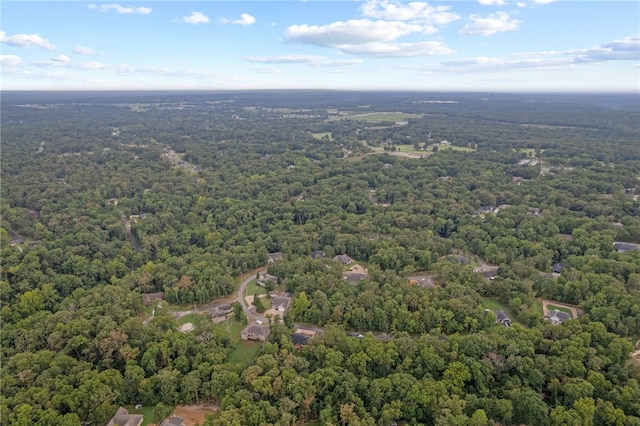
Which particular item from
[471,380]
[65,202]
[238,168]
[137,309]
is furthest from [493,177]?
[65,202]

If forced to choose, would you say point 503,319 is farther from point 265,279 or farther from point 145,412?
point 145,412

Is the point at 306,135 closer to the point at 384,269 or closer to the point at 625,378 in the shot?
the point at 384,269

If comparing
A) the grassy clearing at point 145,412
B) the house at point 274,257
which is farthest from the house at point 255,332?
the house at point 274,257

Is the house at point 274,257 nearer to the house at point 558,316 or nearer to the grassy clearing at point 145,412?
the grassy clearing at point 145,412

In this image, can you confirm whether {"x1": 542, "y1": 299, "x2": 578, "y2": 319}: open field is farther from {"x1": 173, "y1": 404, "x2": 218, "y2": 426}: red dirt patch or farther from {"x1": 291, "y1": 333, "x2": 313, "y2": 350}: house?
{"x1": 173, "y1": 404, "x2": 218, "y2": 426}: red dirt patch

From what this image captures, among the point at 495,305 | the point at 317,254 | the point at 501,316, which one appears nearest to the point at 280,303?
the point at 317,254

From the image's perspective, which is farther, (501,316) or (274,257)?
(274,257)

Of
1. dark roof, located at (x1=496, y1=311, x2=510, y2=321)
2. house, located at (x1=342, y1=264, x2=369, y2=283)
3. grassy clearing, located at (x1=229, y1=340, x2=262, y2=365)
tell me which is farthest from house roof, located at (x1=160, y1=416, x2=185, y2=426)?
dark roof, located at (x1=496, y1=311, x2=510, y2=321)
